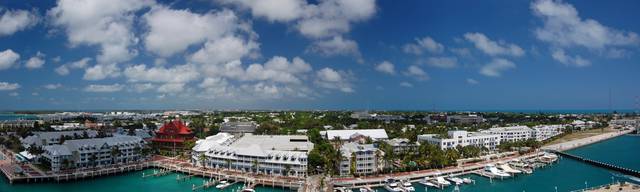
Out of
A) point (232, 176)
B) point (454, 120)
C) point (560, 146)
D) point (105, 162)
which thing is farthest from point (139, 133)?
point (454, 120)

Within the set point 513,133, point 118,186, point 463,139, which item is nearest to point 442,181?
point 463,139

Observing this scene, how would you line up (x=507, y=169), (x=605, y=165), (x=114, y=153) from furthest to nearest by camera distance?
1. (x=605, y=165)
2. (x=114, y=153)
3. (x=507, y=169)

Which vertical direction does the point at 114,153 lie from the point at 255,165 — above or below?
above

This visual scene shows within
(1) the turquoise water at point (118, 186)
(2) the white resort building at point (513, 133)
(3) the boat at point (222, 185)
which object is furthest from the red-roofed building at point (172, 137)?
(2) the white resort building at point (513, 133)

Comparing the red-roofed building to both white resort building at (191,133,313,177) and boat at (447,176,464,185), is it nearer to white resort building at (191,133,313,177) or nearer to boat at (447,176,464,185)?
white resort building at (191,133,313,177)

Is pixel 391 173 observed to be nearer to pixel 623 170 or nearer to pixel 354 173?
pixel 354 173

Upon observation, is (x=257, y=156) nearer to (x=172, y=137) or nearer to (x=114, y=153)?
(x=114, y=153)
